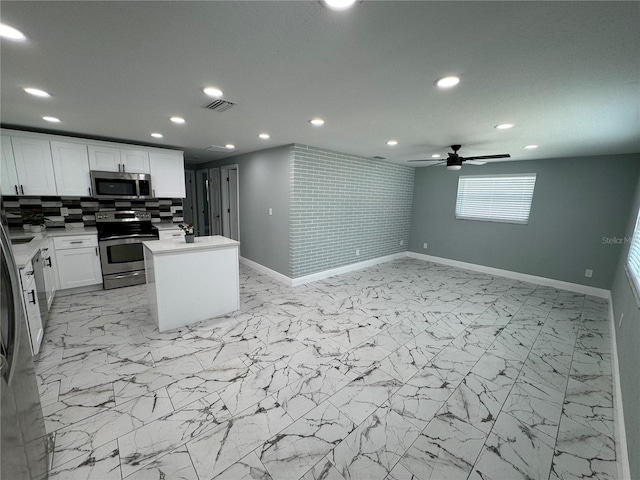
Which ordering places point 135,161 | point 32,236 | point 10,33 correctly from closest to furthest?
1. point 10,33
2. point 32,236
3. point 135,161

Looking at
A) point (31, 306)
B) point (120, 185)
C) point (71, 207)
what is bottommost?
point (31, 306)

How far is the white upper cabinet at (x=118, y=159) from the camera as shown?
3914 millimetres

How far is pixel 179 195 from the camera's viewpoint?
188 inches

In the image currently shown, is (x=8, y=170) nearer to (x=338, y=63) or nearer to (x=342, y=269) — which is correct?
(x=338, y=63)

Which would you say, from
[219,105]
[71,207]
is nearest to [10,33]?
[219,105]

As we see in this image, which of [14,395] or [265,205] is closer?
[14,395]

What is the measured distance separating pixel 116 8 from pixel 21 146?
151 inches

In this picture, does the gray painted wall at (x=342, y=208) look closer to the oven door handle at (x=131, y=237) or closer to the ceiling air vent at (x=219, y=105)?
the ceiling air vent at (x=219, y=105)

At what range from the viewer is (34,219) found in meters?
3.71

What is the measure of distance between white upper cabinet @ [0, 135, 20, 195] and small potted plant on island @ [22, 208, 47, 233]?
0.39 m

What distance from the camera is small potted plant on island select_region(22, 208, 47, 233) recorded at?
366 centimetres

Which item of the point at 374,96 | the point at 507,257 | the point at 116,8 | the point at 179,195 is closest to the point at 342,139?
the point at 374,96

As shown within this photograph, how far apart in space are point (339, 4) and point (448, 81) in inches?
40.8

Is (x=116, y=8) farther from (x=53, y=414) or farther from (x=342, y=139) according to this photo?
(x=342, y=139)
